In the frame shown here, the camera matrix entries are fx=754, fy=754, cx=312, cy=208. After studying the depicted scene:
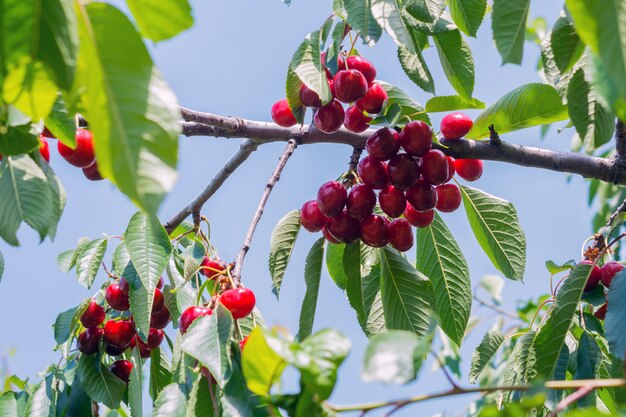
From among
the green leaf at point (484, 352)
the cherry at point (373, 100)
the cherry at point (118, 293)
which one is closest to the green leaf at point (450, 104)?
the cherry at point (373, 100)

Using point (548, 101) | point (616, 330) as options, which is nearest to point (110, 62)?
point (616, 330)

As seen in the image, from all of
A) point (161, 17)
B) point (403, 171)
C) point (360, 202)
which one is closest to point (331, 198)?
point (360, 202)

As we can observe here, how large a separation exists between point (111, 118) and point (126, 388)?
137cm

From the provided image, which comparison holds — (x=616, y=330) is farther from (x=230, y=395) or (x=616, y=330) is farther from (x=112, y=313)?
(x=112, y=313)

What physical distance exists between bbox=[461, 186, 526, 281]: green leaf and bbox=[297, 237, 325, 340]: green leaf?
16.2 inches

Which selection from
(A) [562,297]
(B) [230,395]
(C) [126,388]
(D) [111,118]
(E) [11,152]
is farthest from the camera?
(C) [126,388]

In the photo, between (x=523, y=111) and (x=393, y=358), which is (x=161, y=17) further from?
(x=523, y=111)

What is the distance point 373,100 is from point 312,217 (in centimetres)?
30

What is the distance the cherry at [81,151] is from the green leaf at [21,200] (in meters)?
0.22

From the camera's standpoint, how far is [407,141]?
163cm

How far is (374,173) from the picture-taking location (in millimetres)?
1655

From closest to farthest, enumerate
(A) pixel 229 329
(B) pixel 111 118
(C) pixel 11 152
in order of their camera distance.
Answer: (B) pixel 111 118 → (C) pixel 11 152 → (A) pixel 229 329

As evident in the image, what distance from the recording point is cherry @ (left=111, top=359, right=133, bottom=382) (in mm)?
1976

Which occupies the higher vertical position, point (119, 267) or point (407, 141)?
point (407, 141)
